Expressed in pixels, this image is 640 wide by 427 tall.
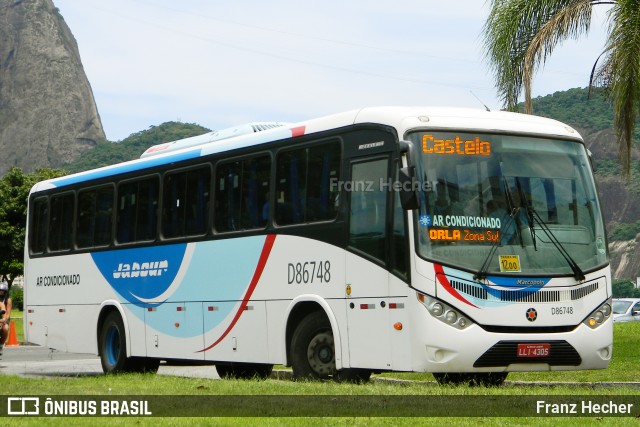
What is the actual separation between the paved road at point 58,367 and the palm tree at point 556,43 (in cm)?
758

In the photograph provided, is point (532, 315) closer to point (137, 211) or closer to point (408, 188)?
point (408, 188)

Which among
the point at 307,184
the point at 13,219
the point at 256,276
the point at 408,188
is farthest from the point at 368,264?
the point at 13,219

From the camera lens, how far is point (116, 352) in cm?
1964

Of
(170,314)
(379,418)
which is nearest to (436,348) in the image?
(379,418)

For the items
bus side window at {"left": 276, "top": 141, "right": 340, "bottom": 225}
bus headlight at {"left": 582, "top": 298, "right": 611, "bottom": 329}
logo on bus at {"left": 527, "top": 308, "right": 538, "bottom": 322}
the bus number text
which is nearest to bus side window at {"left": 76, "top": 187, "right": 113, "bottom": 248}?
bus side window at {"left": 276, "top": 141, "right": 340, "bottom": 225}

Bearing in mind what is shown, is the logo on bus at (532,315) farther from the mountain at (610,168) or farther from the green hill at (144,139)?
the green hill at (144,139)

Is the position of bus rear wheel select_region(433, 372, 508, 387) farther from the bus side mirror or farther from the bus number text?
the bus side mirror

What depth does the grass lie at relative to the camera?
964cm

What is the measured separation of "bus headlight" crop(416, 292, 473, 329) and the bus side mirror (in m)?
0.96

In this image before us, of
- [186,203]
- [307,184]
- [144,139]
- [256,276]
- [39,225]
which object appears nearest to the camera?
[307,184]

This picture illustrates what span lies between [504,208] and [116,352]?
8.71 meters

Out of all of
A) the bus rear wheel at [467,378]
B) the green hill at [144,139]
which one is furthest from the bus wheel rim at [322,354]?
the green hill at [144,139]

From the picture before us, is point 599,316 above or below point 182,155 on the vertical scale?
below

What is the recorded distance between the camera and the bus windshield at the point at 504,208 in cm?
1295
